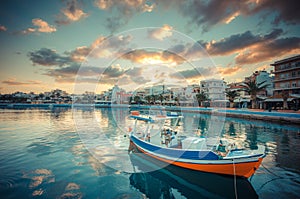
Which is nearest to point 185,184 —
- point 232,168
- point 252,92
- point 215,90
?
point 232,168

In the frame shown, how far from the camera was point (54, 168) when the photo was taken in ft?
26.8

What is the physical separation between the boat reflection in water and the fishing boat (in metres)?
0.28

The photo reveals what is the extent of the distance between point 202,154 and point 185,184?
1511 millimetres

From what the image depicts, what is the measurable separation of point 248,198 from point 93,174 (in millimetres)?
6697

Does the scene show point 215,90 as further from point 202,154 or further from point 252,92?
point 202,154

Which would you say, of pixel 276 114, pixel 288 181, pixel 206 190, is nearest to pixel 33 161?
pixel 206 190

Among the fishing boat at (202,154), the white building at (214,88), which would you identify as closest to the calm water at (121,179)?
the fishing boat at (202,154)

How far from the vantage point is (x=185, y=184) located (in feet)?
22.1

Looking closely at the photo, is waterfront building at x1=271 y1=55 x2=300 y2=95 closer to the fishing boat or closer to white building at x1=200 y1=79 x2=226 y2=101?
white building at x1=200 y1=79 x2=226 y2=101

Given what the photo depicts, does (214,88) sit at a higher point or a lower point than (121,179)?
higher

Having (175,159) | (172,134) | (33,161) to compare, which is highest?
(172,134)

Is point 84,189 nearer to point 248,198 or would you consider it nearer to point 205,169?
point 205,169

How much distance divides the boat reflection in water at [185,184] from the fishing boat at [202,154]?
0.28m

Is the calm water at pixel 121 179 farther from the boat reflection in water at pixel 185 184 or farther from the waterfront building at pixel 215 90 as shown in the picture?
the waterfront building at pixel 215 90
